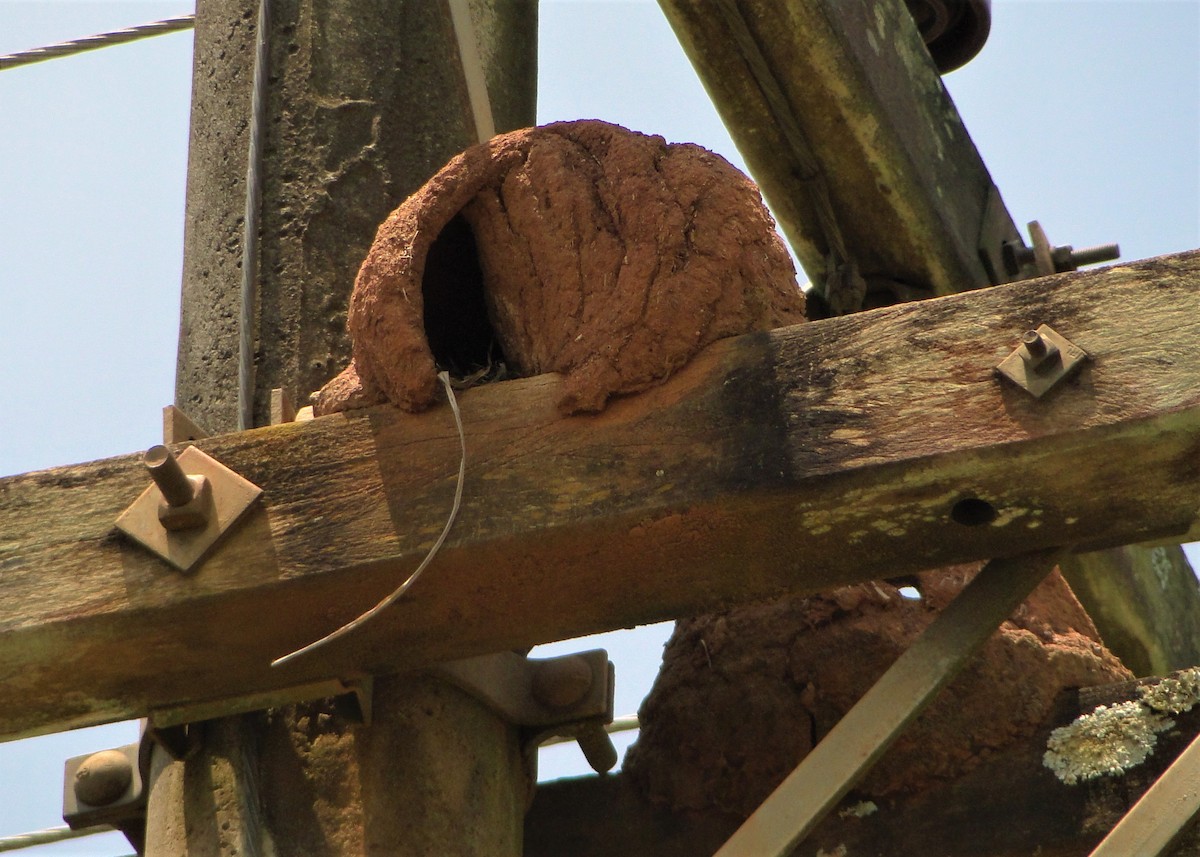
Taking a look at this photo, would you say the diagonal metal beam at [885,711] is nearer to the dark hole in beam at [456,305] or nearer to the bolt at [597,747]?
the bolt at [597,747]

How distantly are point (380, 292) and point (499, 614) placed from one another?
16.4 inches

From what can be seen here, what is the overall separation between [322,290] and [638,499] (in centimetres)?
84

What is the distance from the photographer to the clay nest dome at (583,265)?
1.99 m

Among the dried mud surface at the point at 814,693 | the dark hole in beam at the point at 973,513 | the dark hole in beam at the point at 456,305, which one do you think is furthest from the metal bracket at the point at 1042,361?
the dark hole in beam at the point at 456,305

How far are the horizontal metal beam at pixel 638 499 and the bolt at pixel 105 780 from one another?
0.21 metres

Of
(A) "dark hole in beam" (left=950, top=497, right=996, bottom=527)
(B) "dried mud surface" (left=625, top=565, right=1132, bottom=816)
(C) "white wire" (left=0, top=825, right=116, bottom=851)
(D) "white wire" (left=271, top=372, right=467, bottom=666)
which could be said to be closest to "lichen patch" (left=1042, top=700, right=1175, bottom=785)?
(B) "dried mud surface" (left=625, top=565, right=1132, bottom=816)

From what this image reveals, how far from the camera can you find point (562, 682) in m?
2.32

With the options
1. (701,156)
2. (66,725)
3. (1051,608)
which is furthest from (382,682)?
(1051,608)

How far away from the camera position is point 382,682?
2.18 metres

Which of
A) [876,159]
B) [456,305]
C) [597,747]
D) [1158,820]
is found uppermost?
[876,159]

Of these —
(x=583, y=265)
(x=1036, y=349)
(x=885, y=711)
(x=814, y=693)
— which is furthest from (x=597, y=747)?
(x=1036, y=349)

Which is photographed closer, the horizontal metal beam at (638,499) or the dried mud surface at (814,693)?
the horizontal metal beam at (638,499)

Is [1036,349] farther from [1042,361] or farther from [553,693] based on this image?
[553,693]

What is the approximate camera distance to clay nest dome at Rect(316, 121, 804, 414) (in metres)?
1.99
